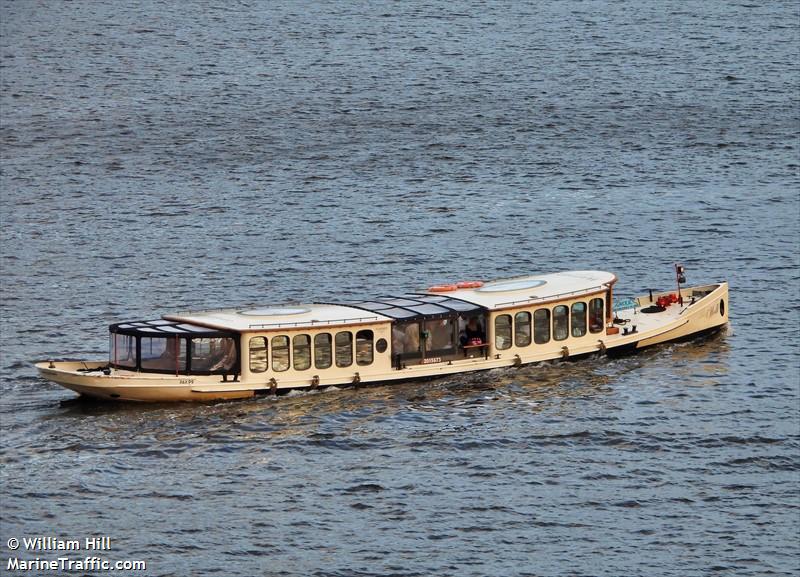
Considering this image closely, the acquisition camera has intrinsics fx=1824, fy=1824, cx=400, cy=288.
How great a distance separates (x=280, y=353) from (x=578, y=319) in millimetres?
17206

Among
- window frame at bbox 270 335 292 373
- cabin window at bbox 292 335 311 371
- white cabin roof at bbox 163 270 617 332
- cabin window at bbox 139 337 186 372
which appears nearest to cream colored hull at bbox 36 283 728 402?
window frame at bbox 270 335 292 373

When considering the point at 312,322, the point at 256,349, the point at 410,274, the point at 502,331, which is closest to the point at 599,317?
the point at 502,331

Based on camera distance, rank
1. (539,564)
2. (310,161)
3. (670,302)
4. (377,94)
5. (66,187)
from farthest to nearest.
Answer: (377,94), (310,161), (66,187), (670,302), (539,564)

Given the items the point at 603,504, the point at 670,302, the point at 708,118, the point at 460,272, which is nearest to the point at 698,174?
the point at 708,118

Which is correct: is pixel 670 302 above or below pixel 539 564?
above

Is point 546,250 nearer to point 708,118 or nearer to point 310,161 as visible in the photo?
point 310,161

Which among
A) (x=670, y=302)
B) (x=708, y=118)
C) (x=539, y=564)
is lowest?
(x=539, y=564)

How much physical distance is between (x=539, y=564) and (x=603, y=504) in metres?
6.96

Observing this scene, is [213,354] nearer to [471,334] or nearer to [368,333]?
[368,333]

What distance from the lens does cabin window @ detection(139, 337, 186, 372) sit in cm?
8938

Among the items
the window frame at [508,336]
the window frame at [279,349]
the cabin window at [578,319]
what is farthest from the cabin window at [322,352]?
the cabin window at [578,319]

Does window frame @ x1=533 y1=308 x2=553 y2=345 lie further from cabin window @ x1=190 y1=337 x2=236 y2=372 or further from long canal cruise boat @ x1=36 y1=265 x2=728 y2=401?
cabin window @ x1=190 y1=337 x2=236 y2=372

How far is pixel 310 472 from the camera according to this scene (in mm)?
81375

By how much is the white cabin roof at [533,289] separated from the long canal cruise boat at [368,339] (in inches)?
3.1
